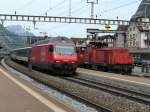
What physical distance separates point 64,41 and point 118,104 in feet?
71.5

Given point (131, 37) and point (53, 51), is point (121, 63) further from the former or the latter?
point (131, 37)

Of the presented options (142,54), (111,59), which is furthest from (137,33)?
(111,59)

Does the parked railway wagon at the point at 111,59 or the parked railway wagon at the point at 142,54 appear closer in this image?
the parked railway wagon at the point at 111,59

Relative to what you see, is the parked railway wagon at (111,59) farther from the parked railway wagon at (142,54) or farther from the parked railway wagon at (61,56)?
the parked railway wagon at (142,54)

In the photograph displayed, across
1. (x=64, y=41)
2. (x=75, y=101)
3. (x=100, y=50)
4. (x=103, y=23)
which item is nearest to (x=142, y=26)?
(x=103, y=23)

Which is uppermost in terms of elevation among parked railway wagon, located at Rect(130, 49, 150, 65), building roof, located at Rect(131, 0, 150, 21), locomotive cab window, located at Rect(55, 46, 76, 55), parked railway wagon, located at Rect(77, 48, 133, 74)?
building roof, located at Rect(131, 0, 150, 21)

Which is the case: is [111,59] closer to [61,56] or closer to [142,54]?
[61,56]

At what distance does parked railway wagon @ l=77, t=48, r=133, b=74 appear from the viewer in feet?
146

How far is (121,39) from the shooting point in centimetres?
12219

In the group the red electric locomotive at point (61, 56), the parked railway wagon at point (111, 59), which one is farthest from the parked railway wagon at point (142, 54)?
the red electric locomotive at point (61, 56)

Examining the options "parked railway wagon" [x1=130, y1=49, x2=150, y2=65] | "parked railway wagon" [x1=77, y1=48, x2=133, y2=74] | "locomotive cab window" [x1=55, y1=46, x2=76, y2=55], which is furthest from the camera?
"parked railway wagon" [x1=130, y1=49, x2=150, y2=65]

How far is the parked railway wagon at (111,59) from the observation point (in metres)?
44.5

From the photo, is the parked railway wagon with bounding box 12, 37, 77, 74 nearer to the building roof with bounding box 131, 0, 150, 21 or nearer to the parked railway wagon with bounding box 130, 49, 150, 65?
the parked railway wagon with bounding box 130, 49, 150, 65

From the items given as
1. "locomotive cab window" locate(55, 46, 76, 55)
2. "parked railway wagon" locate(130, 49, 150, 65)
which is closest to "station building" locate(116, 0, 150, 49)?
"parked railway wagon" locate(130, 49, 150, 65)
